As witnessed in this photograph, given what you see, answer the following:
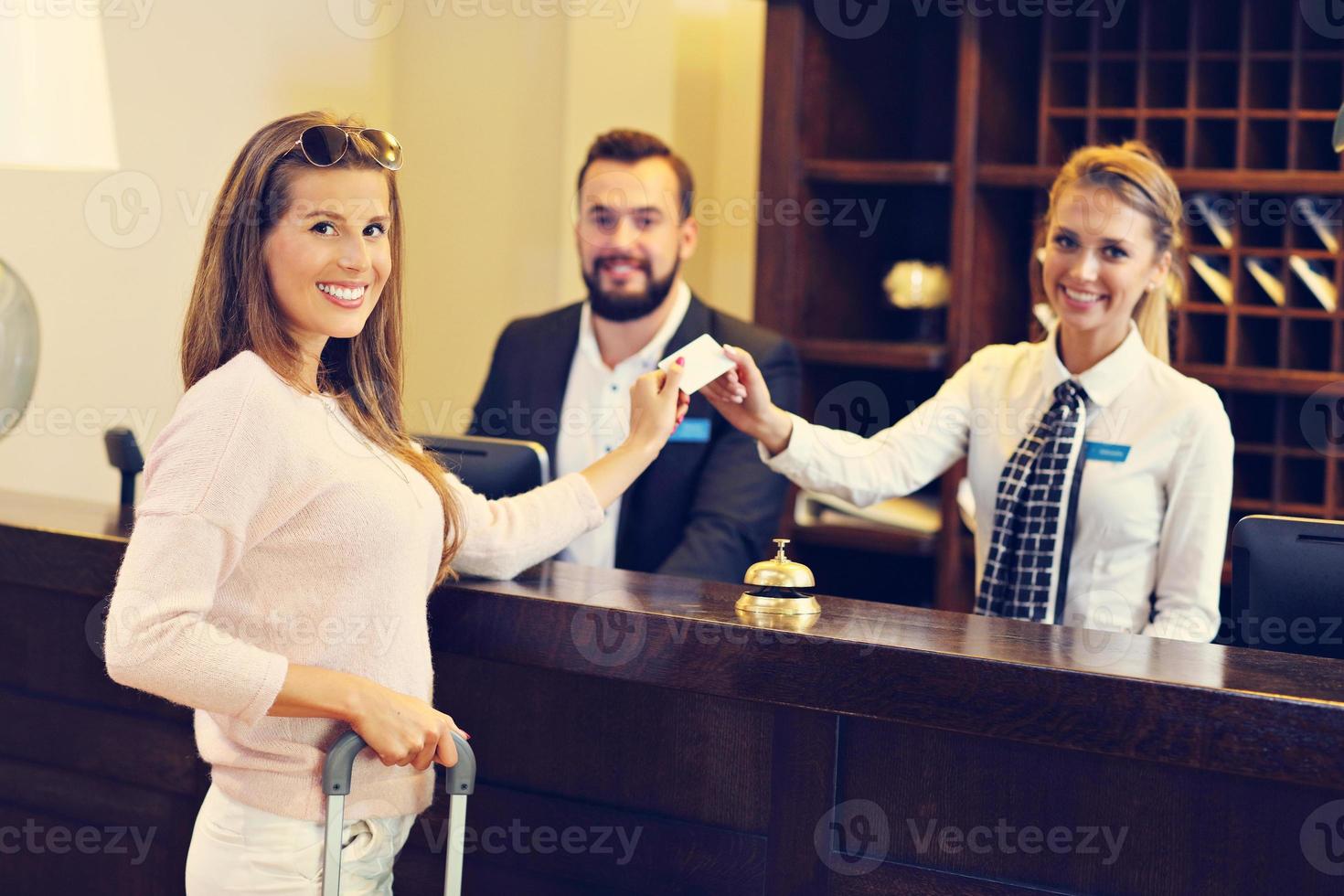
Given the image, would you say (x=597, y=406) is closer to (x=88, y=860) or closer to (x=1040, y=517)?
(x=1040, y=517)

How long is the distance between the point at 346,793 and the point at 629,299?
6.22ft

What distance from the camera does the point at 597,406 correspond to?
324 cm

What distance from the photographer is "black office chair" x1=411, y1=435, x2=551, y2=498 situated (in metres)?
2.26

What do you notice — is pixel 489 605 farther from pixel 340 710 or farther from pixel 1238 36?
pixel 1238 36

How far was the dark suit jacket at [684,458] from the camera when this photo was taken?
298 cm

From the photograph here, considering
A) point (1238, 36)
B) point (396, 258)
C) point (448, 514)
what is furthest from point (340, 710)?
point (1238, 36)

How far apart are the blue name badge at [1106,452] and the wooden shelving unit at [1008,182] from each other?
119 centimetres

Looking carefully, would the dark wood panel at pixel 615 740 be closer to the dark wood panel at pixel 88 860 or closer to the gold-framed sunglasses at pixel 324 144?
the dark wood panel at pixel 88 860

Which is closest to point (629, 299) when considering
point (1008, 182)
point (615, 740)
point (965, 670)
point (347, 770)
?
point (1008, 182)

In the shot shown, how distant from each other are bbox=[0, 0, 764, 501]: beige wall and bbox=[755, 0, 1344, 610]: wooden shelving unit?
514 mm

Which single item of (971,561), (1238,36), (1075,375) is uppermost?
(1238,36)

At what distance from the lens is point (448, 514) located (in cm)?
167

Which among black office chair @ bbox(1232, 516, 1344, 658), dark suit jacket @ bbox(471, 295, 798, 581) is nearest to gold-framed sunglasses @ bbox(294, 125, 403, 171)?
black office chair @ bbox(1232, 516, 1344, 658)

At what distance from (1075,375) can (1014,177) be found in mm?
1235
